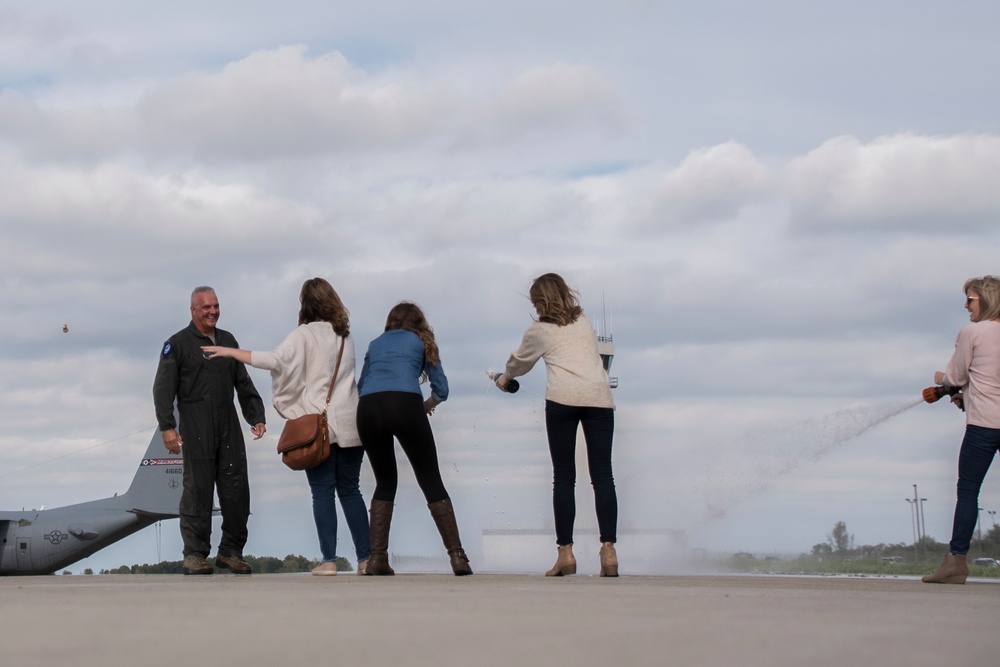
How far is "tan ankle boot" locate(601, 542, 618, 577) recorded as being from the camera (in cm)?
873

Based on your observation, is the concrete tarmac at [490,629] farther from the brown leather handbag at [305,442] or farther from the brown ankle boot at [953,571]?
the brown leather handbag at [305,442]

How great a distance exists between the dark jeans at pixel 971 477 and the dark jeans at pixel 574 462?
2.38m

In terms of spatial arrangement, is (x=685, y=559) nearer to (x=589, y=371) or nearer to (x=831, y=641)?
(x=589, y=371)

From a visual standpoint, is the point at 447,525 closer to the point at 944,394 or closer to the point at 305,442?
the point at 305,442

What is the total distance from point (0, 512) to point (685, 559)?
100 feet

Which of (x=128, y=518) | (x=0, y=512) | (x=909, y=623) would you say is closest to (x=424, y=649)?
(x=909, y=623)

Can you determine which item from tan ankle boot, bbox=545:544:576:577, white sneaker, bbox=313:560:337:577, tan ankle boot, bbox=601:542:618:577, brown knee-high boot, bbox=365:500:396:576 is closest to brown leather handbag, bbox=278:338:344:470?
brown knee-high boot, bbox=365:500:396:576

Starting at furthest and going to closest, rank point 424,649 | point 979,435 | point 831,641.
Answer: point 979,435 < point 831,641 < point 424,649

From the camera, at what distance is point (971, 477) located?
328 inches

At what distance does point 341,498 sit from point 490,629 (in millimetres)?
5714

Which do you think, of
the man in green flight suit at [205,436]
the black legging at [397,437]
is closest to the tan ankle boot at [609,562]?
the black legging at [397,437]

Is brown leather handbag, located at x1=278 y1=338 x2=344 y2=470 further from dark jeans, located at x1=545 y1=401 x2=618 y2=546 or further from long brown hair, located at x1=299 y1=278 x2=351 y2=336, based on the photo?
dark jeans, located at x1=545 y1=401 x2=618 y2=546

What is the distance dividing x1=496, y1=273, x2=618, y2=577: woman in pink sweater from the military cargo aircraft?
28650 millimetres

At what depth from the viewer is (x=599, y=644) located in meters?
3.71
